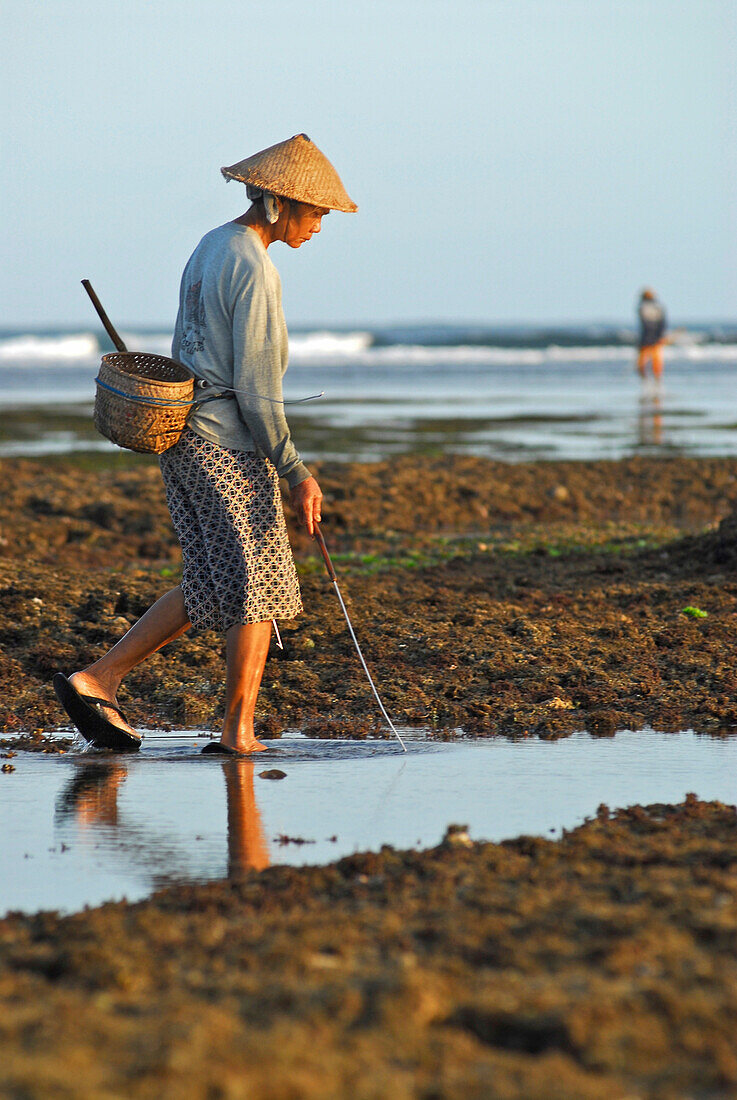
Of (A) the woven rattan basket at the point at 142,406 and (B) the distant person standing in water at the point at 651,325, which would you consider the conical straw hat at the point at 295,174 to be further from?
(B) the distant person standing in water at the point at 651,325

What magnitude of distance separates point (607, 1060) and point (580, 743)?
10.2 ft

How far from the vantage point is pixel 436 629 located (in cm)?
707

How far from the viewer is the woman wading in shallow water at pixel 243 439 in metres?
4.96

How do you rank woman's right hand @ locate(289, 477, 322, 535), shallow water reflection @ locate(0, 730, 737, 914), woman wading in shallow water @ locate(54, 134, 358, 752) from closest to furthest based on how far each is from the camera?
shallow water reflection @ locate(0, 730, 737, 914) < woman wading in shallow water @ locate(54, 134, 358, 752) < woman's right hand @ locate(289, 477, 322, 535)

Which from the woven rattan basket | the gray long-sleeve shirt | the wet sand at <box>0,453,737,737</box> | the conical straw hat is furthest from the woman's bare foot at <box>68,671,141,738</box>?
the conical straw hat

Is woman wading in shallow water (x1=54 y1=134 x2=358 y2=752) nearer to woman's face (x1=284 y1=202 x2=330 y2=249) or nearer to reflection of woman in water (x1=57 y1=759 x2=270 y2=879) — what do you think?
woman's face (x1=284 y1=202 x2=330 y2=249)

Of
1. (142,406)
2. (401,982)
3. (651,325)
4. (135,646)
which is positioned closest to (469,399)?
(651,325)

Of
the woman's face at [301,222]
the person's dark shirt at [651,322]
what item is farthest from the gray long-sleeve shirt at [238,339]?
the person's dark shirt at [651,322]

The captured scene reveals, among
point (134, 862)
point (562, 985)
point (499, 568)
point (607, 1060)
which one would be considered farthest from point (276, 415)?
point (499, 568)

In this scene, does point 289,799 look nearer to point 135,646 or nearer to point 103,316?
point 135,646

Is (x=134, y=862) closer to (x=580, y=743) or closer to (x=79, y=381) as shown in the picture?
(x=580, y=743)

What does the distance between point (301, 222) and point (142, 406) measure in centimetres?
90

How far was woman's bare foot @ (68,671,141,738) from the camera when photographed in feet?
17.3

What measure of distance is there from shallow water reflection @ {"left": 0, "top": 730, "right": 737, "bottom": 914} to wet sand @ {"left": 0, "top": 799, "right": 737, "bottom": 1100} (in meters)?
0.30
